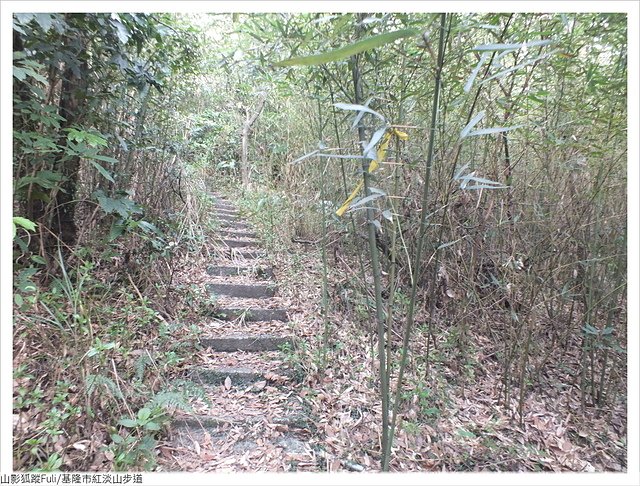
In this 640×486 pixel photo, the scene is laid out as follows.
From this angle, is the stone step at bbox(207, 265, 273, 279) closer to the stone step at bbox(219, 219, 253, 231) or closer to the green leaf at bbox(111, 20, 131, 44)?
the stone step at bbox(219, 219, 253, 231)

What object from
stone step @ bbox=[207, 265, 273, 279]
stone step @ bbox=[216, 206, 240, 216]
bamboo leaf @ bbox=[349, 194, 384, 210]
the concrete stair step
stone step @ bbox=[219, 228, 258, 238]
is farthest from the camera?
stone step @ bbox=[216, 206, 240, 216]

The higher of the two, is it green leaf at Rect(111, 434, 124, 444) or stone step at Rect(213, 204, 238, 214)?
stone step at Rect(213, 204, 238, 214)

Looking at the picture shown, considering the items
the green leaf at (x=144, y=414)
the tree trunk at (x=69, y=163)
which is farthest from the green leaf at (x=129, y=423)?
the tree trunk at (x=69, y=163)

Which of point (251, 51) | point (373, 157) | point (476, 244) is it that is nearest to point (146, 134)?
point (251, 51)

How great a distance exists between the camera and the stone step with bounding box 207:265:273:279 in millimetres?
2926

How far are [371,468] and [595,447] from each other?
4.15 feet

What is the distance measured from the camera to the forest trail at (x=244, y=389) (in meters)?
1.43

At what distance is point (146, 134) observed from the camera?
2.46 meters

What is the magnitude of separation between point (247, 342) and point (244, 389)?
39cm

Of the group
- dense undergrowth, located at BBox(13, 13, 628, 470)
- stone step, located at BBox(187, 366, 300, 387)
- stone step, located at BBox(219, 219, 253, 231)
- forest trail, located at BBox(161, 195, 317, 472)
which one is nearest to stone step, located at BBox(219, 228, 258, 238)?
stone step, located at BBox(219, 219, 253, 231)

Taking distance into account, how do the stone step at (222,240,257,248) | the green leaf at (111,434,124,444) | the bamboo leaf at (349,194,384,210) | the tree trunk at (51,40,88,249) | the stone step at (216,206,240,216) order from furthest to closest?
the stone step at (216,206,240,216) → the stone step at (222,240,257,248) → the tree trunk at (51,40,88,249) → the green leaf at (111,434,124,444) → the bamboo leaf at (349,194,384,210)

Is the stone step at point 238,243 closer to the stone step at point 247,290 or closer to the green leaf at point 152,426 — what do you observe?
the stone step at point 247,290

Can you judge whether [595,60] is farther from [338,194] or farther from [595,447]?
[595,447]

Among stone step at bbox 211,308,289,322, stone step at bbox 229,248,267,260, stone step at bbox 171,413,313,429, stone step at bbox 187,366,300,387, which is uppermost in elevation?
stone step at bbox 229,248,267,260
